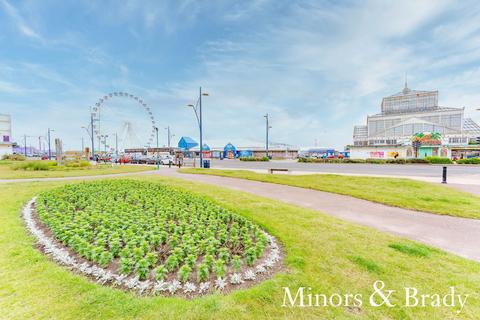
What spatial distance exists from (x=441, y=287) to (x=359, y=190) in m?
8.42

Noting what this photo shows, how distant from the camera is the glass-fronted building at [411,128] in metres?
51.3

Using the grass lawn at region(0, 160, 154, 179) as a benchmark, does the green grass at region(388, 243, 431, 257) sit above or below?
below

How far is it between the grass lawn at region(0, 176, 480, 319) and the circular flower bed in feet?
0.86

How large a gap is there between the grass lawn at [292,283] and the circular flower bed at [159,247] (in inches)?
10.3

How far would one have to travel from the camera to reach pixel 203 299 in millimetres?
2891

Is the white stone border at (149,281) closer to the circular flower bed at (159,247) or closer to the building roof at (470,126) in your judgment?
the circular flower bed at (159,247)

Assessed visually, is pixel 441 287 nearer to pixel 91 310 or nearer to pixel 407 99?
pixel 91 310

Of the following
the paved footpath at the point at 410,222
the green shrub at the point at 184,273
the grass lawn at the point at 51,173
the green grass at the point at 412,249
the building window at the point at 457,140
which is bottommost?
the paved footpath at the point at 410,222

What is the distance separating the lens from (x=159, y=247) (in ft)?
14.5

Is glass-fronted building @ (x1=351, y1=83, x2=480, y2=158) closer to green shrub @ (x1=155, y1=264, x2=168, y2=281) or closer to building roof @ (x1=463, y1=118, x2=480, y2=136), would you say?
building roof @ (x1=463, y1=118, x2=480, y2=136)

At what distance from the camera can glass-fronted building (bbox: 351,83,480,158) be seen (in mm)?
51344

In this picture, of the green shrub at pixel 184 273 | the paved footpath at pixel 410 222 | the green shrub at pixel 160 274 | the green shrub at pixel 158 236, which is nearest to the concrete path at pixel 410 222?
the paved footpath at pixel 410 222

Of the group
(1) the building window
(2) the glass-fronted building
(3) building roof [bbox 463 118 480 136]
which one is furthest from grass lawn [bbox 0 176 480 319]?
(3) building roof [bbox 463 118 480 136]

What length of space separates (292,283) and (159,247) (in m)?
2.60
